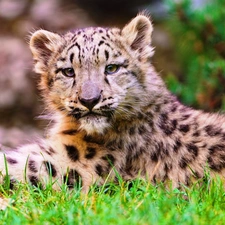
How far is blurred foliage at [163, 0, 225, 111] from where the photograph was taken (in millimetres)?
11695

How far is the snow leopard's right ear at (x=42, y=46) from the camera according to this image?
8281 millimetres

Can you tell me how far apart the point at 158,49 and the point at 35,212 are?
13.9 metres

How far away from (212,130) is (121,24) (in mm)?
11756

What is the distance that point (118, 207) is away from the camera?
18.7 feet

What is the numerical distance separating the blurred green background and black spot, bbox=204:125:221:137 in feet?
10.1

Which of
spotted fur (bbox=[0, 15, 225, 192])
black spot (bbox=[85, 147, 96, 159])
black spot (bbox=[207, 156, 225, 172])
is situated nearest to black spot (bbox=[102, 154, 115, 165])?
spotted fur (bbox=[0, 15, 225, 192])

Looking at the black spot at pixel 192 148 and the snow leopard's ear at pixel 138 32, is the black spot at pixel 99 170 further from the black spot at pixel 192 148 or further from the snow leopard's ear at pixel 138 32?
the snow leopard's ear at pixel 138 32

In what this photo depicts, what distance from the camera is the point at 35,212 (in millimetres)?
5656

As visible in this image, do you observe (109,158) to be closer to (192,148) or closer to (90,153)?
(90,153)

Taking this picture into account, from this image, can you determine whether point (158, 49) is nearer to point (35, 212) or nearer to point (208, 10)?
point (208, 10)

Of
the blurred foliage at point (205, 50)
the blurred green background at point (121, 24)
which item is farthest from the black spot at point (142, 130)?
the blurred foliage at point (205, 50)

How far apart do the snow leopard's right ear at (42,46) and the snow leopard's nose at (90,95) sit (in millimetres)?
1113

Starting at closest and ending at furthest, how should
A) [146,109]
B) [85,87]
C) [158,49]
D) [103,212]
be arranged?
[103,212] → [85,87] → [146,109] → [158,49]

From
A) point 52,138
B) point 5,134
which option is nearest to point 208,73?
point 52,138
